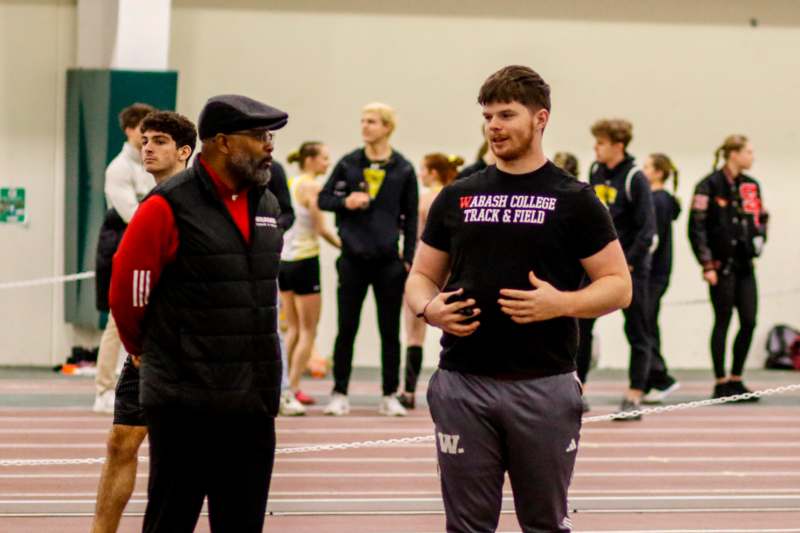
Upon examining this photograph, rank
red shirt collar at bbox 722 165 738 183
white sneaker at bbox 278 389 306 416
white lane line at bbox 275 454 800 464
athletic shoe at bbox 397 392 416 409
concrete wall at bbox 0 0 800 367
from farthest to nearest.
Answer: concrete wall at bbox 0 0 800 367 < red shirt collar at bbox 722 165 738 183 < athletic shoe at bbox 397 392 416 409 < white sneaker at bbox 278 389 306 416 < white lane line at bbox 275 454 800 464

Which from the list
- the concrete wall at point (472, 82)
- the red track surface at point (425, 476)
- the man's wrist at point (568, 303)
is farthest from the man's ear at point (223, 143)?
the concrete wall at point (472, 82)

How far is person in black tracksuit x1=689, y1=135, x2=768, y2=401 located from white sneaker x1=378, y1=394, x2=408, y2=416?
8.19 ft

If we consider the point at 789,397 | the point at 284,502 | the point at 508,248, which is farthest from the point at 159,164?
the point at 789,397

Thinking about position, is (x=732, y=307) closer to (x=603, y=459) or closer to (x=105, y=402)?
→ (x=603, y=459)

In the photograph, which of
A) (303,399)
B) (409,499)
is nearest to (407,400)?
(303,399)

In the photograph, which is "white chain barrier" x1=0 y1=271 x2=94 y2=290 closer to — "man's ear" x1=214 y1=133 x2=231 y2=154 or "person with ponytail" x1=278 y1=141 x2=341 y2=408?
"person with ponytail" x1=278 y1=141 x2=341 y2=408

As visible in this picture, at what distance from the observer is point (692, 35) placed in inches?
557

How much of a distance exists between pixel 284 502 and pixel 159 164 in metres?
2.17

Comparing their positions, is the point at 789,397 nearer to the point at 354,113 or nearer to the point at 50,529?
the point at 354,113

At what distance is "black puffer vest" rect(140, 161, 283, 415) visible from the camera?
411 centimetres

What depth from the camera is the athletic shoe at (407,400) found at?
10562mm

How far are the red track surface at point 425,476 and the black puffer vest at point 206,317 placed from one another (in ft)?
7.61

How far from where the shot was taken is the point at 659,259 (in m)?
11.1

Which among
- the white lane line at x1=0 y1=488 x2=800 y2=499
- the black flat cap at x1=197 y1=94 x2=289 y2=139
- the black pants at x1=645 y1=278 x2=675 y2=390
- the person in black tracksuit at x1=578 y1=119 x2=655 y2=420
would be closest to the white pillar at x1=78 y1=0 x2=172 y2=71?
the person in black tracksuit at x1=578 y1=119 x2=655 y2=420
